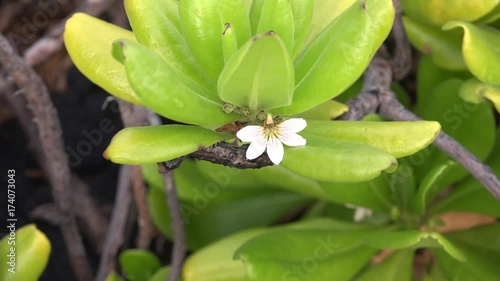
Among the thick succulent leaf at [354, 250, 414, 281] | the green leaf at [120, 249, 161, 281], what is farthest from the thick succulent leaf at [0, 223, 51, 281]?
the thick succulent leaf at [354, 250, 414, 281]

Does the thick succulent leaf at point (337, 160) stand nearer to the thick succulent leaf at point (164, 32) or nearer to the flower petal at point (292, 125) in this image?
the flower petal at point (292, 125)

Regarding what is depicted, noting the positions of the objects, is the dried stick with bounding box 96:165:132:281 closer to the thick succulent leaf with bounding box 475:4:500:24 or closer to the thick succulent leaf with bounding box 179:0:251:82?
the thick succulent leaf with bounding box 179:0:251:82

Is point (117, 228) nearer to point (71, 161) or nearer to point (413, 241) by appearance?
point (71, 161)

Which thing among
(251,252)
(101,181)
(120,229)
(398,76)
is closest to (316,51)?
(251,252)

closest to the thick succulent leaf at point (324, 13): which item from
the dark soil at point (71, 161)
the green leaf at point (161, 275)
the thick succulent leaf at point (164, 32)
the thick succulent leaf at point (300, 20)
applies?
the thick succulent leaf at point (300, 20)

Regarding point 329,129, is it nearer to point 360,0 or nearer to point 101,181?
point 360,0
